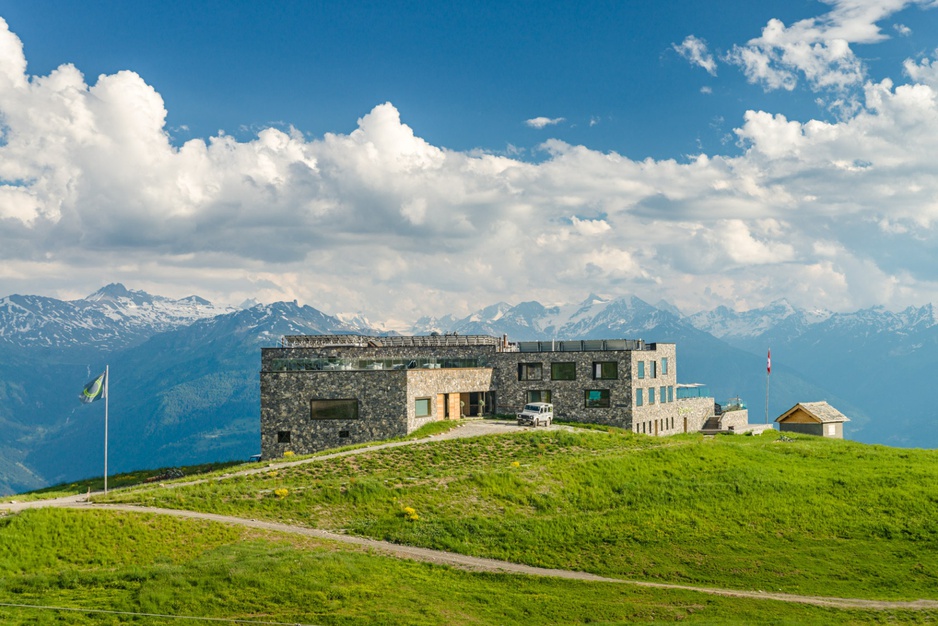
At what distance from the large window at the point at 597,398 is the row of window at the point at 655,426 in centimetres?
464

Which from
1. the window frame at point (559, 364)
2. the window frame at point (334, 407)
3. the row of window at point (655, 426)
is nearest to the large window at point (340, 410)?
the window frame at point (334, 407)

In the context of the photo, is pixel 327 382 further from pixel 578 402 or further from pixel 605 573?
pixel 605 573

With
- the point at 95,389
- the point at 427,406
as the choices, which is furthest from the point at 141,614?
the point at 427,406

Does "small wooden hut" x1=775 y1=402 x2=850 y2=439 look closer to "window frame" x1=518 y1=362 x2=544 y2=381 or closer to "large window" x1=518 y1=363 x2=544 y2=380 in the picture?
"window frame" x1=518 y1=362 x2=544 y2=381

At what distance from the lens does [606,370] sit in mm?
85000

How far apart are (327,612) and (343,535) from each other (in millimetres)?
12820

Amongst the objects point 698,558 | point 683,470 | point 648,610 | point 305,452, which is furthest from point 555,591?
point 305,452

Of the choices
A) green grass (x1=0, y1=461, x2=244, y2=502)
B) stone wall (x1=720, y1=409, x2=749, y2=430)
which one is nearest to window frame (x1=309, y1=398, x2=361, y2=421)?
green grass (x1=0, y1=461, x2=244, y2=502)

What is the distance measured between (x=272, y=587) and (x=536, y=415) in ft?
148

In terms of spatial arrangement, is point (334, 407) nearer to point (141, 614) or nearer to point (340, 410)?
point (340, 410)

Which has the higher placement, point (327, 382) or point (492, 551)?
point (327, 382)

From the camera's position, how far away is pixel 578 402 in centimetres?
8588

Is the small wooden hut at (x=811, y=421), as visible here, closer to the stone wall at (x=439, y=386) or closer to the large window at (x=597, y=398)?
the large window at (x=597, y=398)

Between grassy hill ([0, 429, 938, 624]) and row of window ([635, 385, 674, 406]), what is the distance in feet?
51.2
